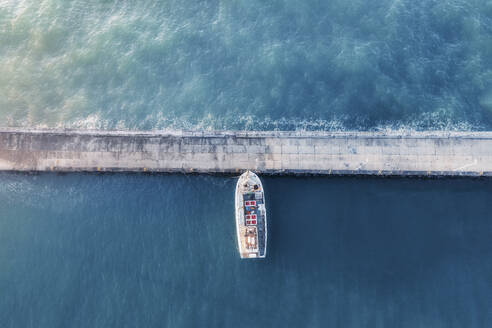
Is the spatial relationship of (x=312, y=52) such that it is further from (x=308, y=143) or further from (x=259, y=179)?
(x=259, y=179)

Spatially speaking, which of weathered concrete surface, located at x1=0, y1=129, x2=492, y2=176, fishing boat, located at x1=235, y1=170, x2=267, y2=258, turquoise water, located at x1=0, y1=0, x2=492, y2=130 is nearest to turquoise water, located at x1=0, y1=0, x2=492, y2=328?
turquoise water, located at x1=0, y1=0, x2=492, y2=130

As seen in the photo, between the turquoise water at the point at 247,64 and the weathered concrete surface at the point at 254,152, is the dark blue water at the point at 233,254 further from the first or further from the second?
the turquoise water at the point at 247,64

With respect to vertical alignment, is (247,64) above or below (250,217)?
above

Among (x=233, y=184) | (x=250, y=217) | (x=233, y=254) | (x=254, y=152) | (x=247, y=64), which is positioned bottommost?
(x=233, y=254)

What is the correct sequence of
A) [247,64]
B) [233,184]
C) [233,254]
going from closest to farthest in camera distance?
[233,254], [233,184], [247,64]

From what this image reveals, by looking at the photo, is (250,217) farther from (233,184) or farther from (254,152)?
(254,152)

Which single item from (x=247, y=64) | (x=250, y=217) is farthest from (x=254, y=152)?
(x=247, y=64)
